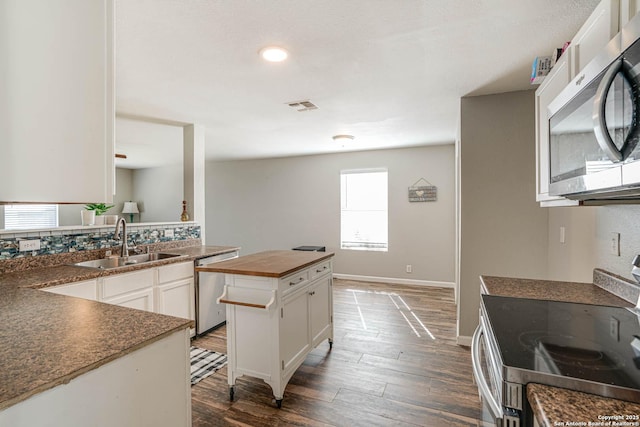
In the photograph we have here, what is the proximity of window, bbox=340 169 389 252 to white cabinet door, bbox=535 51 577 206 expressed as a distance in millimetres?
3637

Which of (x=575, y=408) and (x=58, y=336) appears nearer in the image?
(x=575, y=408)

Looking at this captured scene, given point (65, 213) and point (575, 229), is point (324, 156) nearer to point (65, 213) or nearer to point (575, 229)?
point (575, 229)

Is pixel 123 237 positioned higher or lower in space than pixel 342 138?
lower

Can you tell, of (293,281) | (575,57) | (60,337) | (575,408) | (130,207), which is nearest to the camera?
(575,408)

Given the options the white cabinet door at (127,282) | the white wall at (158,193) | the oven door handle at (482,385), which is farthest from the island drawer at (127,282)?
the white wall at (158,193)

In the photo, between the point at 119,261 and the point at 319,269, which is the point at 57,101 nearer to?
the point at 319,269

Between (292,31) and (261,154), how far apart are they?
413 centimetres

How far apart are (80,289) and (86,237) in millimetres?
805

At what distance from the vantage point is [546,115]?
1536 mm

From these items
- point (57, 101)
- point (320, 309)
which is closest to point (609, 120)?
point (57, 101)

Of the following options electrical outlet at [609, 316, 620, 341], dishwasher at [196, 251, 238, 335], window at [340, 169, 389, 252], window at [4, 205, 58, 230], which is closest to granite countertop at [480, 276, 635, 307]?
electrical outlet at [609, 316, 620, 341]

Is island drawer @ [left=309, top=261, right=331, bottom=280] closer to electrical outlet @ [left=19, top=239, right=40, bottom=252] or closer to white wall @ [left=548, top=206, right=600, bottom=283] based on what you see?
white wall @ [left=548, top=206, right=600, bottom=283]

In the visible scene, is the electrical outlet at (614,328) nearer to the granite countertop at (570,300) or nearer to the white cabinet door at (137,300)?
the granite countertop at (570,300)

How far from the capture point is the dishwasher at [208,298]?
3.01m
